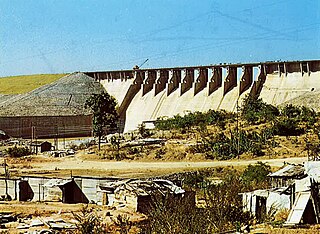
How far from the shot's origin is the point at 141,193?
16.7m

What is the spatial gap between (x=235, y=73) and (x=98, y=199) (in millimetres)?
37742

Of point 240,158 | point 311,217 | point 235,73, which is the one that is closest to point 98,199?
point 311,217

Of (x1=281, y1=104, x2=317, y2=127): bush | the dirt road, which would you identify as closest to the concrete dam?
(x1=281, y1=104, x2=317, y2=127): bush

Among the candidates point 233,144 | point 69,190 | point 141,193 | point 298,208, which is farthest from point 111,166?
point 298,208

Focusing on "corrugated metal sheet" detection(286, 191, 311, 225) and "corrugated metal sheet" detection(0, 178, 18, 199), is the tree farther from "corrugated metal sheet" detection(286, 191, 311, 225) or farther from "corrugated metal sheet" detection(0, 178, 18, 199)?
"corrugated metal sheet" detection(286, 191, 311, 225)

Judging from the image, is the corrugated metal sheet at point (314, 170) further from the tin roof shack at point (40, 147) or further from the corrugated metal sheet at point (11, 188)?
the tin roof shack at point (40, 147)

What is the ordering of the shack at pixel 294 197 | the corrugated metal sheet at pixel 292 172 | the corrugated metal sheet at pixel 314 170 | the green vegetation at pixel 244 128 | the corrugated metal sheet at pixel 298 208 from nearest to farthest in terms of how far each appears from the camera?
the corrugated metal sheet at pixel 298 208 → the shack at pixel 294 197 → the corrugated metal sheet at pixel 314 170 → the corrugated metal sheet at pixel 292 172 → the green vegetation at pixel 244 128

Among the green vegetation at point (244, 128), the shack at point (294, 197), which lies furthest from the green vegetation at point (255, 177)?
the green vegetation at point (244, 128)

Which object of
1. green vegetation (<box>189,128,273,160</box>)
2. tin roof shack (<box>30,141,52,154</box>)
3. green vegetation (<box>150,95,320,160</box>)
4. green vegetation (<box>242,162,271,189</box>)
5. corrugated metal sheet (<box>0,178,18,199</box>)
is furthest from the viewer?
tin roof shack (<box>30,141,52,154</box>)

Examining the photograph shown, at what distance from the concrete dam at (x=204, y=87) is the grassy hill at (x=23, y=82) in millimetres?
23341

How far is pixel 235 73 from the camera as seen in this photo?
55.3 meters

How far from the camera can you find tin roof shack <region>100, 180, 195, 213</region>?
53.4ft

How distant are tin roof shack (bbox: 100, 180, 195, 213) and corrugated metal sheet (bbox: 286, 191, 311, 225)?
10.2 feet

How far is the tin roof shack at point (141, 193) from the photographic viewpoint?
1627 cm
